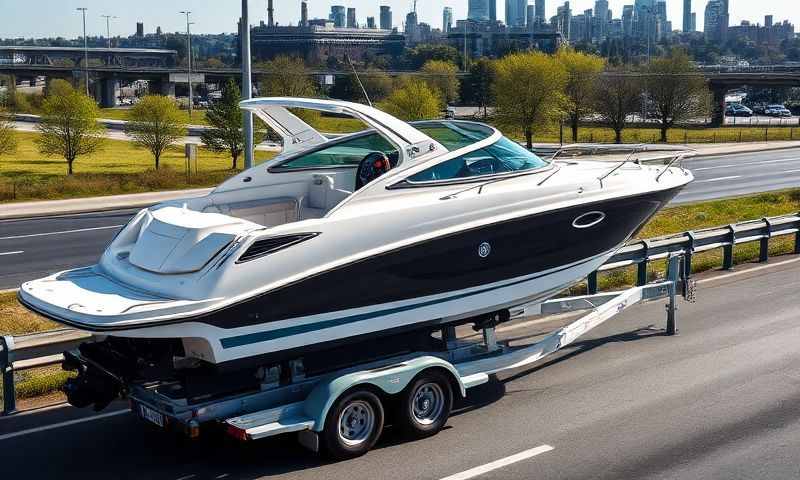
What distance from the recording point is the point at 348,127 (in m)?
70.4

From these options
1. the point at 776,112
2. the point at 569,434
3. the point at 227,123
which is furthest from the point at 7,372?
the point at 776,112

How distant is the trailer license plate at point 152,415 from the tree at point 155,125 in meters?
40.9

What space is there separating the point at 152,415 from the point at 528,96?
43.1 m

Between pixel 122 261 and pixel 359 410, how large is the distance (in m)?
2.61

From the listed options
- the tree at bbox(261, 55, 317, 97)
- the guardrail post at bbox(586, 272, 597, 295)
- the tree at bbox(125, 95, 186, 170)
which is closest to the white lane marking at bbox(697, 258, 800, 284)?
the guardrail post at bbox(586, 272, 597, 295)

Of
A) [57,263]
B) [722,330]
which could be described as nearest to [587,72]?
[57,263]

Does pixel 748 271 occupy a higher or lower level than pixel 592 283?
lower

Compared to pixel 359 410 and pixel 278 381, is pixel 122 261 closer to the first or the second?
pixel 278 381

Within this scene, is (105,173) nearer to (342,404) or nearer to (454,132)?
(454,132)

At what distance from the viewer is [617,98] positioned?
64438 millimetres

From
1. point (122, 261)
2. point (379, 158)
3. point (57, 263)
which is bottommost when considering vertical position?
point (57, 263)

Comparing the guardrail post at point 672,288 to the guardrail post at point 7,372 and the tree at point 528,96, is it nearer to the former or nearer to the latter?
the guardrail post at point 7,372

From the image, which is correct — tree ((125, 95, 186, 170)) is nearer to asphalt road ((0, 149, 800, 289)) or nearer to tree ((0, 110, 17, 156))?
tree ((0, 110, 17, 156))

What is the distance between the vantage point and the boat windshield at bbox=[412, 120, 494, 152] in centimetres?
997
